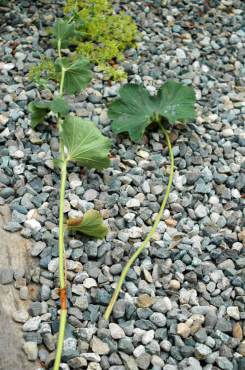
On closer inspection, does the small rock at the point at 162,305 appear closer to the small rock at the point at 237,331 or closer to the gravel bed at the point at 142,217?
the gravel bed at the point at 142,217

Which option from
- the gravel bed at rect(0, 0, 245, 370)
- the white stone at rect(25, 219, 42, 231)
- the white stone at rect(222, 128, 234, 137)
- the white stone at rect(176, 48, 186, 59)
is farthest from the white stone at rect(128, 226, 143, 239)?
the white stone at rect(176, 48, 186, 59)

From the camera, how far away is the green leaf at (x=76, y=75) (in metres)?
2.50

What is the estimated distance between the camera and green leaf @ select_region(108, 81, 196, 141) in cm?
242

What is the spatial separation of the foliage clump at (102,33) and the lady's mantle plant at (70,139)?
0.40 feet

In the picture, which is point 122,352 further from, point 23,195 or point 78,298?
point 23,195

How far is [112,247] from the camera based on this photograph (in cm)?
207

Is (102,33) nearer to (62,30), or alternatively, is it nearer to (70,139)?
(62,30)

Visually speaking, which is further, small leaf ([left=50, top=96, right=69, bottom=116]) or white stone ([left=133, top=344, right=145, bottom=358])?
small leaf ([left=50, top=96, right=69, bottom=116])

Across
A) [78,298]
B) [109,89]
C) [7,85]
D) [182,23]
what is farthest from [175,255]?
[182,23]

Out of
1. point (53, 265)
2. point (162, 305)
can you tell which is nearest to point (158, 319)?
point (162, 305)

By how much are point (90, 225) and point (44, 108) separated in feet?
2.02

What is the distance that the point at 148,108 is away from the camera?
2465 millimetres

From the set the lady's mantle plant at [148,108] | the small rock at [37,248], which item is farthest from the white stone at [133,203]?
the small rock at [37,248]

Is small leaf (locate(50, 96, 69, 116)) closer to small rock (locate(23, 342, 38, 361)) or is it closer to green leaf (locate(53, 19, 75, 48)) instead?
green leaf (locate(53, 19, 75, 48))
